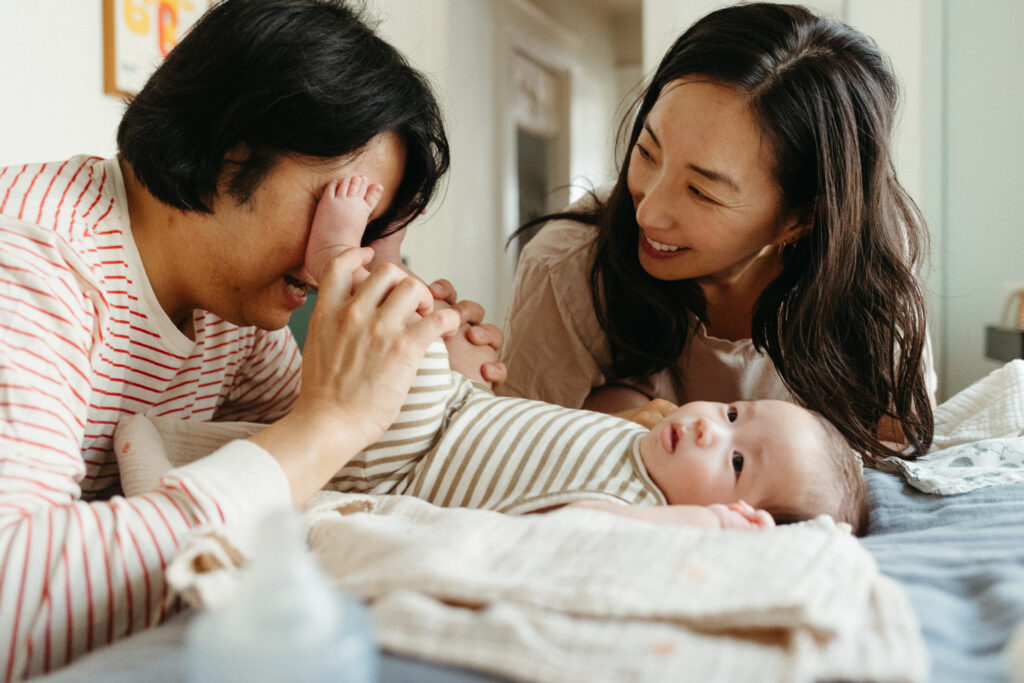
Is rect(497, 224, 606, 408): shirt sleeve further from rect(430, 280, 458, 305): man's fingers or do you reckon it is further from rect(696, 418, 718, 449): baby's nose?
rect(696, 418, 718, 449): baby's nose

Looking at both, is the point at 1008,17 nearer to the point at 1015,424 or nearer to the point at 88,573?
the point at 1015,424

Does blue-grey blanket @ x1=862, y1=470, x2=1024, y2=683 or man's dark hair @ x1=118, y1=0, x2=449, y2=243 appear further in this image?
man's dark hair @ x1=118, y1=0, x2=449, y2=243

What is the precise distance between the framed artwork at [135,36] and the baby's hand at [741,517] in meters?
1.96

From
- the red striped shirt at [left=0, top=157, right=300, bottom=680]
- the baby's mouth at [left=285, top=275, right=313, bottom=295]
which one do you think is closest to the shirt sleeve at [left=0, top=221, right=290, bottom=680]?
the red striped shirt at [left=0, top=157, right=300, bottom=680]

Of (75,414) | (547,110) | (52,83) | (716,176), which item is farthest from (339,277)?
(547,110)

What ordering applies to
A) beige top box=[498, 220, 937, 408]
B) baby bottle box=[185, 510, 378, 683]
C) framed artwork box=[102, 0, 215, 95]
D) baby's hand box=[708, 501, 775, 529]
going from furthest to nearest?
framed artwork box=[102, 0, 215, 95] < beige top box=[498, 220, 937, 408] < baby's hand box=[708, 501, 775, 529] < baby bottle box=[185, 510, 378, 683]

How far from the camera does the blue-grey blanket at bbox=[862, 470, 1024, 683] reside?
612mm

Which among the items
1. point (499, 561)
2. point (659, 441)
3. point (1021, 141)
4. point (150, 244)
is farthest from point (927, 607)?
point (1021, 141)

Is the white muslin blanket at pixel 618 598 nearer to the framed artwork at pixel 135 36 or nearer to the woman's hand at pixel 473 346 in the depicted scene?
the woman's hand at pixel 473 346

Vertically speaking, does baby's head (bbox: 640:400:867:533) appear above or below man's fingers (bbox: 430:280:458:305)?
below

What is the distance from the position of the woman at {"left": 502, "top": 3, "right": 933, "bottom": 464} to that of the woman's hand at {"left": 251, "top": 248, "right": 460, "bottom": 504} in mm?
601

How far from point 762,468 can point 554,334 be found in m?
0.65

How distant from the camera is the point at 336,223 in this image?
1.04m

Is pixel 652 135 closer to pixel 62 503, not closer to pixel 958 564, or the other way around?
pixel 958 564
